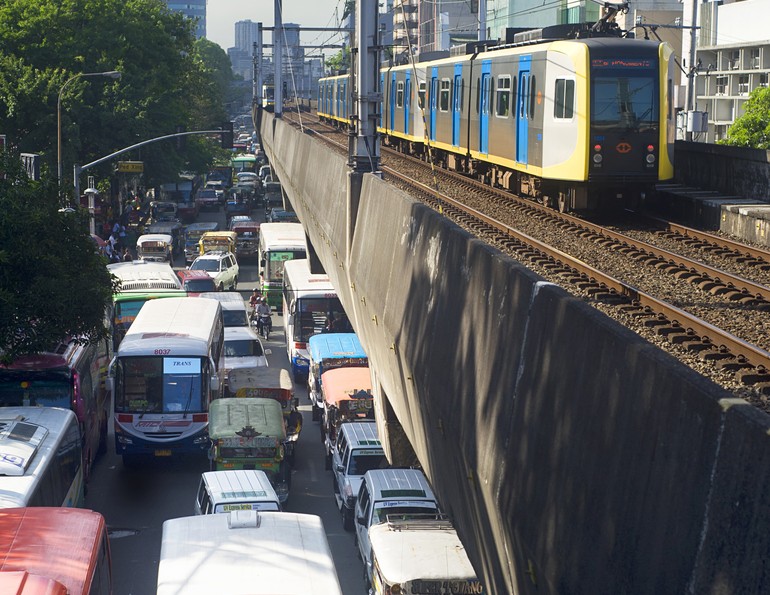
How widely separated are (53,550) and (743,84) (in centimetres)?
6378

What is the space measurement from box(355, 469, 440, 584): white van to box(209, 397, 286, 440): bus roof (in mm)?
3443

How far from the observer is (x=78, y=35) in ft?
168

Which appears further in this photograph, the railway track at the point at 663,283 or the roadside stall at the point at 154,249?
the roadside stall at the point at 154,249

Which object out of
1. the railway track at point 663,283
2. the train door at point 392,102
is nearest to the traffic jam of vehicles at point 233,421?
the railway track at point 663,283

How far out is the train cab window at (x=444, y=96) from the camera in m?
30.3

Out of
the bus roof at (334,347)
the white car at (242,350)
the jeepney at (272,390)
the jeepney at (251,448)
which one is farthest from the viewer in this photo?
the white car at (242,350)

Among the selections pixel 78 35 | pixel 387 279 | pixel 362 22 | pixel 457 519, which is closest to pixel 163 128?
pixel 78 35

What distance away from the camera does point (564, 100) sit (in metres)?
19.9

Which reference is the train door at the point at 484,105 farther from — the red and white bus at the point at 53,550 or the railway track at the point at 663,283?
the red and white bus at the point at 53,550

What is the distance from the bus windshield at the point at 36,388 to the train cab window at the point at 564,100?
9.60 metres

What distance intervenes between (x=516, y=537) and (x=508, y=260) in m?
2.07

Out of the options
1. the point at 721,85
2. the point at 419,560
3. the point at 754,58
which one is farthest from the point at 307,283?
the point at 721,85

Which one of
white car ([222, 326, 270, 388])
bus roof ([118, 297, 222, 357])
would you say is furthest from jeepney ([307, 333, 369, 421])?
bus roof ([118, 297, 222, 357])

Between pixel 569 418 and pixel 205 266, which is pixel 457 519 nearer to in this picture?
pixel 569 418
